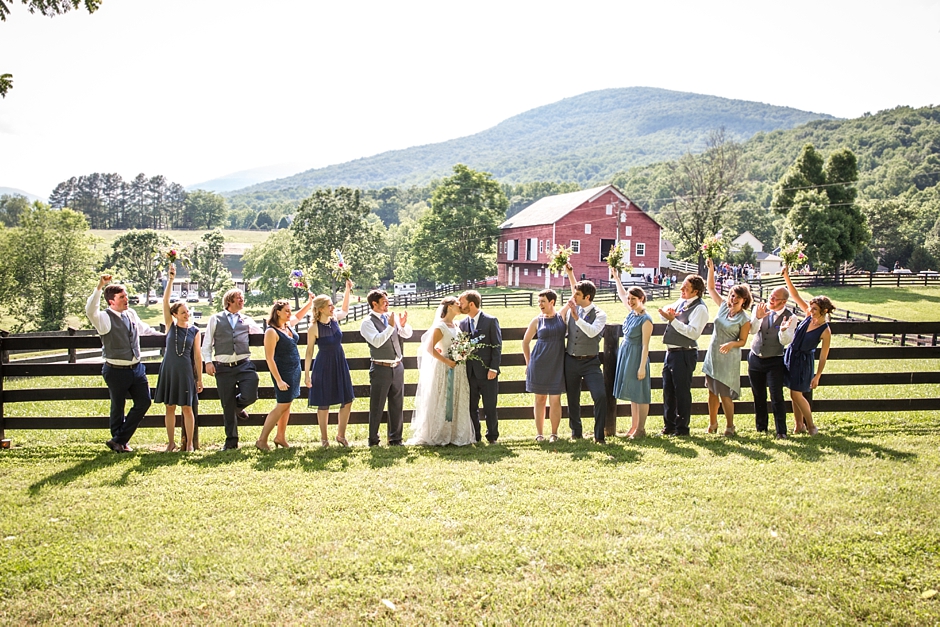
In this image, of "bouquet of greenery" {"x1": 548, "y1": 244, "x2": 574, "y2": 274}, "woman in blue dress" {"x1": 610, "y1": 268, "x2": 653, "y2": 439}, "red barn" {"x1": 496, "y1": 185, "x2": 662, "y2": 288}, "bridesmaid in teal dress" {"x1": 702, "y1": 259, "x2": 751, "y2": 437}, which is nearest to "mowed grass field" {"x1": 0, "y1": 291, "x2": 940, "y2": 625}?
"woman in blue dress" {"x1": 610, "y1": 268, "x2": 653, "y2": 439}

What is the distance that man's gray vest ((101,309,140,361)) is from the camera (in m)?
7.02

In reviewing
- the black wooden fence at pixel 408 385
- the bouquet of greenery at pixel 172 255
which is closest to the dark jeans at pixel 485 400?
the black wooden fence at pixel 408 385

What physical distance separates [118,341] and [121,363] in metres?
0.26

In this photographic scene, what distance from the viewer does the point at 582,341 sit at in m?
7.47

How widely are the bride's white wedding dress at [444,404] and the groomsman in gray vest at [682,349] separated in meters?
→ 2.50

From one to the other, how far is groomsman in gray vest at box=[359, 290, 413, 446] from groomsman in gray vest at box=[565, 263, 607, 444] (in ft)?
Answer: 6.62

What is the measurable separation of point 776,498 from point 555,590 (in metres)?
2.51

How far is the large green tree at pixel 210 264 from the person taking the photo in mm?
67375

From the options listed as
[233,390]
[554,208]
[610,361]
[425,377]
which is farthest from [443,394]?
[554,208]

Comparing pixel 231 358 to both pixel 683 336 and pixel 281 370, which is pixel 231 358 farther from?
pixel 683 336

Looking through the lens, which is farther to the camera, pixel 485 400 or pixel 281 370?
pixel 485 400

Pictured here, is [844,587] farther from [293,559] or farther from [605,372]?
A: [605,372]

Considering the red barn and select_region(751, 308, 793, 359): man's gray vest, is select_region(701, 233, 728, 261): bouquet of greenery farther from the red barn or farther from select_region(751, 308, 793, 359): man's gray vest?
the red barn

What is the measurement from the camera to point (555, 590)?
382 cm
